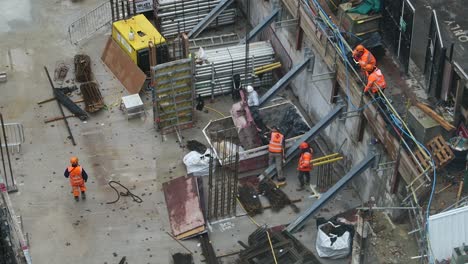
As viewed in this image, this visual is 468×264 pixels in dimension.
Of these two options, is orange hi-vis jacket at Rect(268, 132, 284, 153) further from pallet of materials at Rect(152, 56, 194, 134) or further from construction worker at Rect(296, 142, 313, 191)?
pallet of materials at Rect(152, 56, 194, 134)

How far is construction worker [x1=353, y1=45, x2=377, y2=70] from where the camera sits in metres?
24.7

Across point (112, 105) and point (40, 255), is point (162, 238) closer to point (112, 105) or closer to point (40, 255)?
point (40, 255)

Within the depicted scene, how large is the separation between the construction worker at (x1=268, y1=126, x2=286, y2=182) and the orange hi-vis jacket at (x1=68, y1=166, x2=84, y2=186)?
6161mm

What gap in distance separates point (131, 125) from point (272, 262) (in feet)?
28.1

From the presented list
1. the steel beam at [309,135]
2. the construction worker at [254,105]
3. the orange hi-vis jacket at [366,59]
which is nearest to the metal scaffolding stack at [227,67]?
the construction worker at [254,105]

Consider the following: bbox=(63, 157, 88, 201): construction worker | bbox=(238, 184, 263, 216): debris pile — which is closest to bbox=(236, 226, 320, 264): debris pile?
bbox=(238, 184, 263, 216): debris pile

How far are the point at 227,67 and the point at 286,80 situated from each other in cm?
290

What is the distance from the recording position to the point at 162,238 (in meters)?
25.1

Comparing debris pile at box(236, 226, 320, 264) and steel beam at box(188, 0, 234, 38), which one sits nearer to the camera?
debris pile at box(236, 226, 320, 264)

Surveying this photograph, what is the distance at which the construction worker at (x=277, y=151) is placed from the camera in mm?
26484

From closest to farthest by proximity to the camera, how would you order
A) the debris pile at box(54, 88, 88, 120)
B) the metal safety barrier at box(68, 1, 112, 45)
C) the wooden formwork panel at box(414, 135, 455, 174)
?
the wooden formwork panel at box(414, 135, 455, 174), the debris pile at box(54, 88, 88, 120), the metal safety barrier at box(68, 1, 112, 45)

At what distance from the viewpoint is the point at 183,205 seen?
25.7 m

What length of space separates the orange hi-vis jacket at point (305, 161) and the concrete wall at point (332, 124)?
149 centimetres

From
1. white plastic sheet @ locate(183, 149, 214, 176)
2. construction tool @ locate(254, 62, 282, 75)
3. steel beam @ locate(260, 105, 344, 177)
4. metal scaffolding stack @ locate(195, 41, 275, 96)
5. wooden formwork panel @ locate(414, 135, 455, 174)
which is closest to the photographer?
wooden formwork panel @ locate(414, 135, 455, 174)
